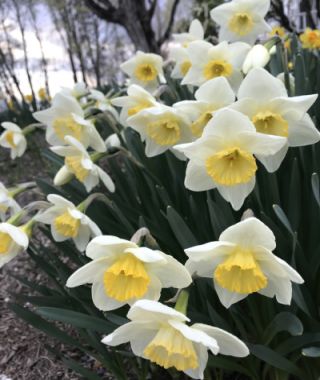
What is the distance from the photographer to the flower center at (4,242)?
153 cm

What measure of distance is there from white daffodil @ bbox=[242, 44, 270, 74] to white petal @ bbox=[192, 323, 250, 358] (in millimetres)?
976

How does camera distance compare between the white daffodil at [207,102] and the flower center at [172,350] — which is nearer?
the flower center at [172,350]

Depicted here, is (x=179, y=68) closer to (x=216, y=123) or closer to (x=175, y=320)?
(x=216, y=123)

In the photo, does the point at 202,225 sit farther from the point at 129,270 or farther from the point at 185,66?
the point at 185,66

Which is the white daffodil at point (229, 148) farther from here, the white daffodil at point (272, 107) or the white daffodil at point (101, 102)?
the white daffodil at point (101, 102)

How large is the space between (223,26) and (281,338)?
4.30 feet

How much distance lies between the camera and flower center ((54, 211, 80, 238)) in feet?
5.18

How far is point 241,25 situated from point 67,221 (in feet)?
3.70

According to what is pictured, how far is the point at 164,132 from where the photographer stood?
1.63 meters

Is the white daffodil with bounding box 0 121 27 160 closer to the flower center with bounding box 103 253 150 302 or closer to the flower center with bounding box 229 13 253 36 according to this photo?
the flower center with bounding box 229 13 253 36

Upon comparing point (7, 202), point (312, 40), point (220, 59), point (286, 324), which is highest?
point (220, 59)

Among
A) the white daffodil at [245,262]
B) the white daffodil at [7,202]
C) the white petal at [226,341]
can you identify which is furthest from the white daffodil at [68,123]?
the white petal at [226,341]

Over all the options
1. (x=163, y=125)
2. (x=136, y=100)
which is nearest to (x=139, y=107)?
(x=136, y=100)

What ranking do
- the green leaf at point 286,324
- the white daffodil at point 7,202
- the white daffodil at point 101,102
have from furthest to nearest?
the white daffodil at point 101,102 < the white daffodil at point 7,202 < the green leaf at point 286,324
